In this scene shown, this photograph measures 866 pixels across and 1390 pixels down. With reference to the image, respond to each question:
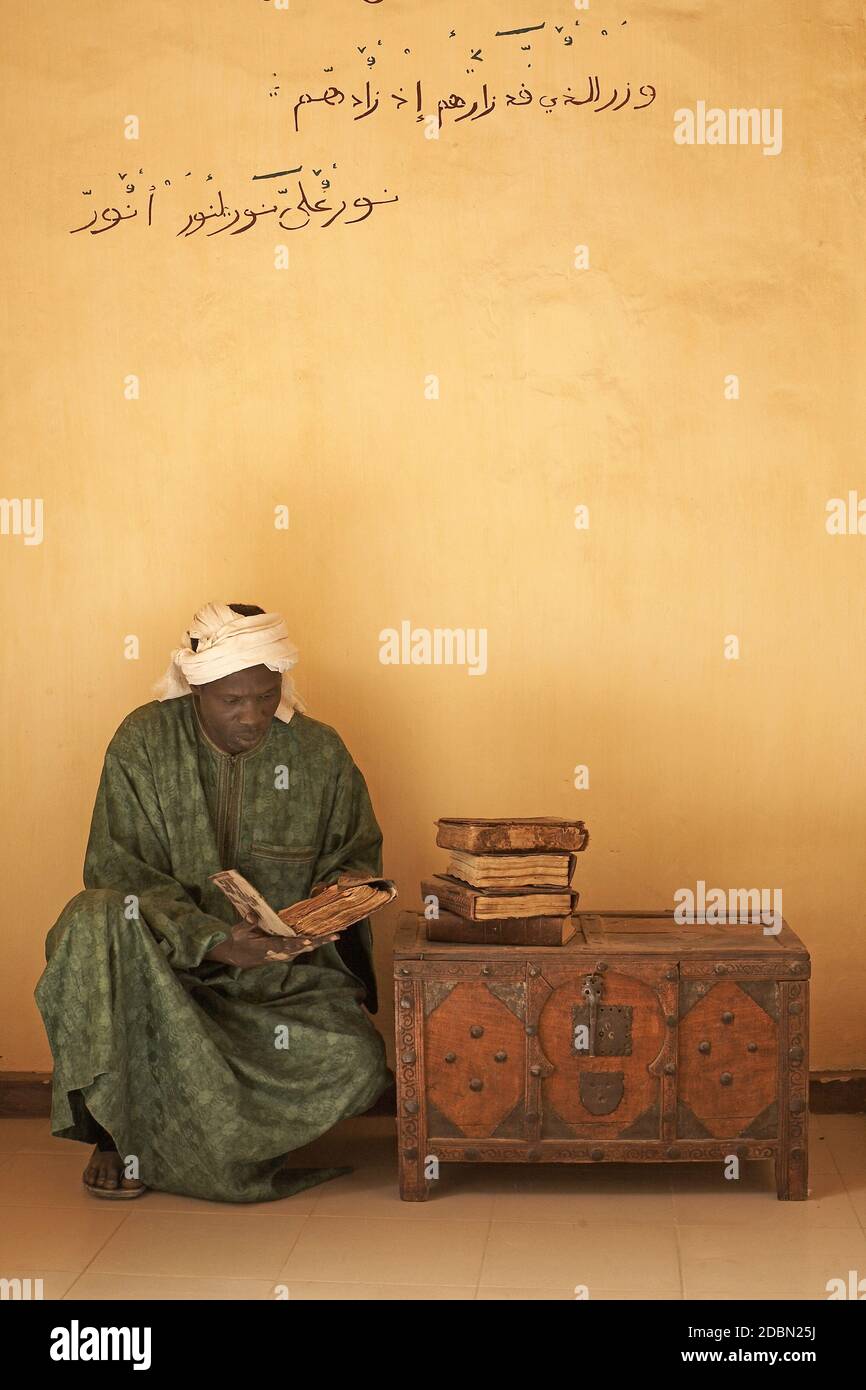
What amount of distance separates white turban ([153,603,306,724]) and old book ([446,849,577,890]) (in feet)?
2.50

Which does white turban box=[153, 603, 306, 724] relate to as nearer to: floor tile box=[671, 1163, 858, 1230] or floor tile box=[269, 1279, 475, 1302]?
floor tile box=[269, 1279, 475, 1302]

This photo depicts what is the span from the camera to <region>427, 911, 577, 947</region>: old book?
162 inches

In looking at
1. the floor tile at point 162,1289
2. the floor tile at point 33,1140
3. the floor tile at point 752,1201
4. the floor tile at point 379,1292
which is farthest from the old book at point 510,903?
the floor tile at point 33,1140

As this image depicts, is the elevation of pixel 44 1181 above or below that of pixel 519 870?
below

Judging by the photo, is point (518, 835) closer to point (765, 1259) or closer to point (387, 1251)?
point (387, 1251)

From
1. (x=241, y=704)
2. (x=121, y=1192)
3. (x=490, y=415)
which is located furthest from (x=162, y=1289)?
(x=490, y=415)

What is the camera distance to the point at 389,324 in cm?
480

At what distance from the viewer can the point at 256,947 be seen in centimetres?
408

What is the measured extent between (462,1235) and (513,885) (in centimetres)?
90

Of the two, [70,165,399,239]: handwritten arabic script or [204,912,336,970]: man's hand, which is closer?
[204,912,336,970]: man's hand

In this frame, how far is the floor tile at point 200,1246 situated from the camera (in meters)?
3.63

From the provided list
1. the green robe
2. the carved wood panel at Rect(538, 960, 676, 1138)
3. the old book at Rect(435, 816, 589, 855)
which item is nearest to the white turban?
the green robe
